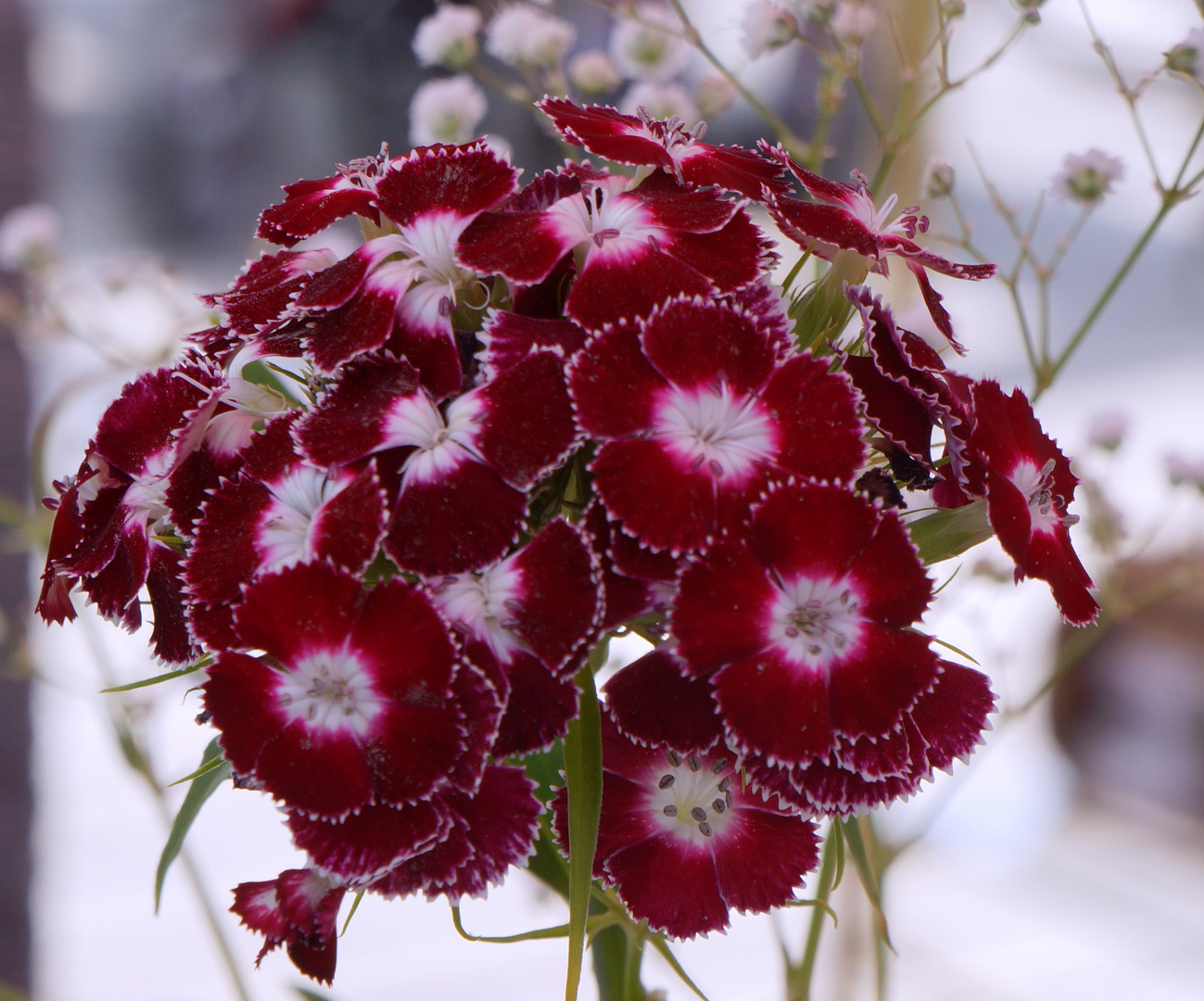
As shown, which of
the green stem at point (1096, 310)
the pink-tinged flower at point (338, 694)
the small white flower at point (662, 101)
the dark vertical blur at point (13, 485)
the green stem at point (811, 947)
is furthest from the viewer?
the dark vertical blur at point (13, 485)

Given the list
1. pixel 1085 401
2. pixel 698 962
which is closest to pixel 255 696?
pixel 698 962

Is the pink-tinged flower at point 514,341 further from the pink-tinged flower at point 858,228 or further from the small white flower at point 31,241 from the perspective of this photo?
the small white flower at point 31,241

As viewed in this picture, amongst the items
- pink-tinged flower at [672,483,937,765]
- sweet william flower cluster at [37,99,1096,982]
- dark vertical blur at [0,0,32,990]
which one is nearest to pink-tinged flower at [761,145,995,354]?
sweet william flower cluster at [37,99,1096,982]

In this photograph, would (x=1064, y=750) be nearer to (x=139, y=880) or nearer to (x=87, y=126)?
(x=139, y=880)

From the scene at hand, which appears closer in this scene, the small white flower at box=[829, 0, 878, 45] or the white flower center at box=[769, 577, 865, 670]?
the white flower center at box=[769, 577, 865, 670]

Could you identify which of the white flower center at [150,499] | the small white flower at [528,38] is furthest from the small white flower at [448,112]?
the white flower center at [150,499]

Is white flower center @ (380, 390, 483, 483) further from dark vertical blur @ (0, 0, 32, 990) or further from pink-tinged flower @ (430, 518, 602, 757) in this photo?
dark vertical blur @ (0, 0, 32, 990)
